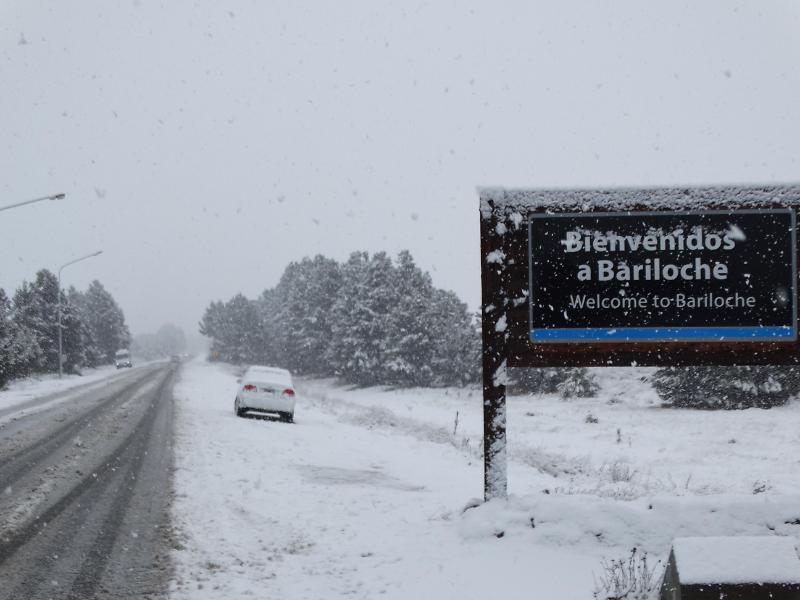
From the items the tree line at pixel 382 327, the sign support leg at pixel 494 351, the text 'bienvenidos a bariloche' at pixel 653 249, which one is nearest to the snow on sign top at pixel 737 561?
the sign support leg at pixel 494 351

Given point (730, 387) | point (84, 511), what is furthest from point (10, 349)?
point (730, 387)

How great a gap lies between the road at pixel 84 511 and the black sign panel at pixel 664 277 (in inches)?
182

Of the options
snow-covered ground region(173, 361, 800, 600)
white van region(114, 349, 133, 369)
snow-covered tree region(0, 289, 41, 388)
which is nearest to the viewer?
snow-covered ground region(173, 361, 800, 600)

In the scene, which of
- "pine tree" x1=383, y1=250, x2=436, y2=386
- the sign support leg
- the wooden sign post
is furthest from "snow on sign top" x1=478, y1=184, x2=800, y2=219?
"pine tree" x1=383, y1=250, x2=436, y2=386

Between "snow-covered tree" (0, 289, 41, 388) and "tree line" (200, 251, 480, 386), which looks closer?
"snow-covered tree" (0, 289, 41, 388)

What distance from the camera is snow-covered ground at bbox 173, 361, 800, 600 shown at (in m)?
5.73

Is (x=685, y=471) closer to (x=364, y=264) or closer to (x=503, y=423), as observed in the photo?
(x=503, y=423)

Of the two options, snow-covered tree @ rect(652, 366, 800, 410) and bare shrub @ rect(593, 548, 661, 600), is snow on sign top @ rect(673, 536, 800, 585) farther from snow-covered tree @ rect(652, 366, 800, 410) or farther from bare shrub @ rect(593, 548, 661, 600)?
snow-covered tree @ rect(652, 366, 800, 410)

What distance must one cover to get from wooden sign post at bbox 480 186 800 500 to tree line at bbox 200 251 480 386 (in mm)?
38319

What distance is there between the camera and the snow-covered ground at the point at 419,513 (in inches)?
225

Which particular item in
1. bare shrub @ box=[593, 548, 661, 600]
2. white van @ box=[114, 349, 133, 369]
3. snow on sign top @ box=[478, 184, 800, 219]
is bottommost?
white van @ box=[114, 349, 133, 369]

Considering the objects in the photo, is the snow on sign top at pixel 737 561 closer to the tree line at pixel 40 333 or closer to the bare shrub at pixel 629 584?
the bare shrub at pixel 629 584

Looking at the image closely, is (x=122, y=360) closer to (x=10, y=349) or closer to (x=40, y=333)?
(x=40, y=333)

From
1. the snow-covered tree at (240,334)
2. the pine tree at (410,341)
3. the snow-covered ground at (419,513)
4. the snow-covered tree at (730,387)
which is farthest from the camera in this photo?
the snow-covered tree at (240,334)
